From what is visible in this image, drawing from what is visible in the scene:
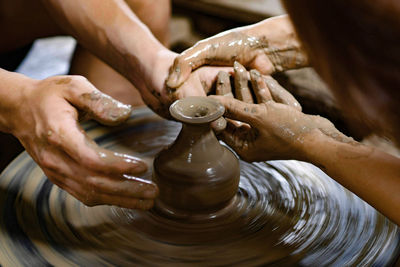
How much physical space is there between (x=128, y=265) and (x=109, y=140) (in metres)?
0.62

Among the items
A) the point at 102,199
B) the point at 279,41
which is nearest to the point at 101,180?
the point at 102,199

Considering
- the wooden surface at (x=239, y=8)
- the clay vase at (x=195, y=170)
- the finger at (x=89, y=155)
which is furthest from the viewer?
the wooden surface at (x=239, y=8)

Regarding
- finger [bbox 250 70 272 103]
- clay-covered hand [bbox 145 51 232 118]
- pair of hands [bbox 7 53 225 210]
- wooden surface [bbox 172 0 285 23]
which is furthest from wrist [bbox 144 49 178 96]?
wooden surface [bbox 172 0 285 23]

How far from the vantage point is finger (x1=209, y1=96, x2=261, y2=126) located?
55.4 inches

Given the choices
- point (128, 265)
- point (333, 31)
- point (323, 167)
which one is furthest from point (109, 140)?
point (333, 31)

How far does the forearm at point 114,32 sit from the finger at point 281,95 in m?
0.41

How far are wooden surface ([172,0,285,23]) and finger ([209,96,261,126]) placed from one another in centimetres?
165

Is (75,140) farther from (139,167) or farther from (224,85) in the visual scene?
(224,85)

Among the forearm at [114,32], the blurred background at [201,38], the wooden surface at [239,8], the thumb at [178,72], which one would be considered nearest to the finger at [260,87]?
the thumb at [178,72]

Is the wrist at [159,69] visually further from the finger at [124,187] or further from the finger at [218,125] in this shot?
the finger at [124,187]

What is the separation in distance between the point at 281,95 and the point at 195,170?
1.32 feet

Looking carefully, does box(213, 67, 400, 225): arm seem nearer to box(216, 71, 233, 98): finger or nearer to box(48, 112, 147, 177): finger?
box(216, 71, 233, 98): finger

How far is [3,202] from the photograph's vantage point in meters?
1.39

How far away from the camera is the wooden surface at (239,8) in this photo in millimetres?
3061
